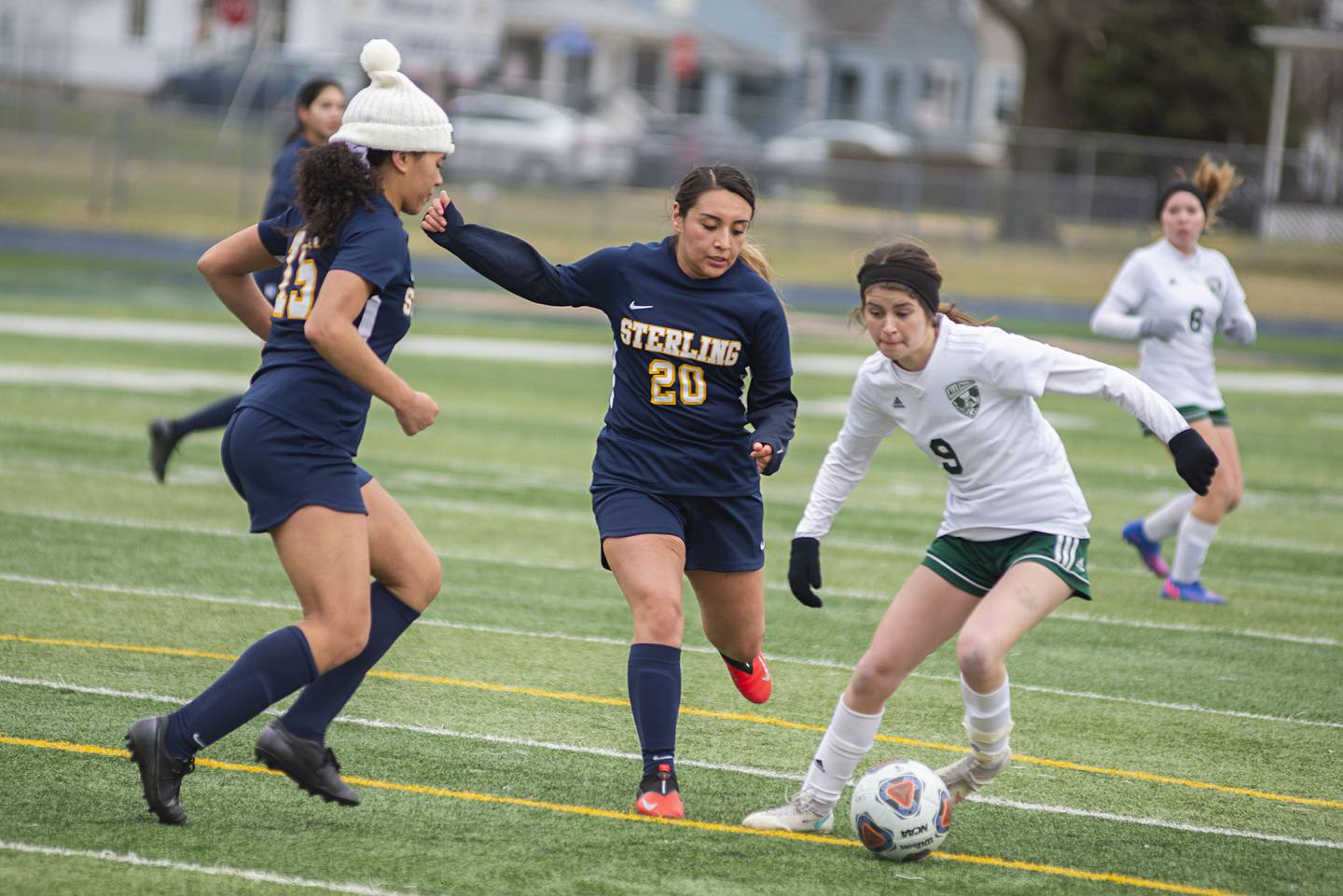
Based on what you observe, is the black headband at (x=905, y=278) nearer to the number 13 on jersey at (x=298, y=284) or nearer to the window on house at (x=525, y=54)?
the number 13 on jersey at (x=298, y=284)

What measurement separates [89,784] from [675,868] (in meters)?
1.83

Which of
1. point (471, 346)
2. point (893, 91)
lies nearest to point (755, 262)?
point (471, 346)

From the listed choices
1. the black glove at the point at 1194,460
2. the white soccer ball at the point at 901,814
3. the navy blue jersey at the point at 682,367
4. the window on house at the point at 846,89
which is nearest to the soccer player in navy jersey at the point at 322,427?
the navy blue jersey at the point at 682,367

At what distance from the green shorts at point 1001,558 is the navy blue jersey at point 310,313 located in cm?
175

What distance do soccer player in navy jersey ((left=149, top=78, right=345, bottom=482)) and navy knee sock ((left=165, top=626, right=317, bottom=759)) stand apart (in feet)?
15.7

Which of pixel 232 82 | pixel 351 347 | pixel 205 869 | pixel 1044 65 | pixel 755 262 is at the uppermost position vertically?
pixel 1044 65

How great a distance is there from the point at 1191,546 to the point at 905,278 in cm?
466

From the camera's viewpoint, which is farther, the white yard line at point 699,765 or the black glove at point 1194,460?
the white yard line at point 699,765

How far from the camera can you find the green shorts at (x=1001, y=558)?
506 cm

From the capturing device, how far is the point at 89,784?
202 inches

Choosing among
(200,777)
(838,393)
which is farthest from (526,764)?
(838,393)

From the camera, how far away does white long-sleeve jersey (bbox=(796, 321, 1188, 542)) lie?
16.7ft

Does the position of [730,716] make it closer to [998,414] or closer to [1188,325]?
[998,414]

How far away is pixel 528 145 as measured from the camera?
35.5 meters
